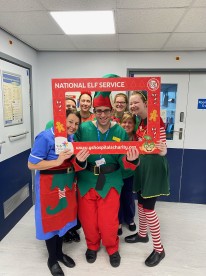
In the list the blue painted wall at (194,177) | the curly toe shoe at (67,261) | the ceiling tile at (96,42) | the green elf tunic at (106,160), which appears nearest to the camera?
the green elf tunic at (106,160)

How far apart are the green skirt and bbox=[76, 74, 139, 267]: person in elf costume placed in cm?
20

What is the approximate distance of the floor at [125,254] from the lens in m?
1.90

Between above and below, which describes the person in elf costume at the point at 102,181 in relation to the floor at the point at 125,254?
above

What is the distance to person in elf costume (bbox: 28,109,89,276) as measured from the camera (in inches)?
62.4

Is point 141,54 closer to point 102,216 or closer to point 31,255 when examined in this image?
point 102,216

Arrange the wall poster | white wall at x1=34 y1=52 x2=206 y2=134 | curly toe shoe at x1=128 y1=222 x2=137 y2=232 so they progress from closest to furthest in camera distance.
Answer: the wall poster, curly toe shoe at x1=128 y1=222 x2=137 y2=232, white wall at x1=34 y1=52 x2=206 y2=134

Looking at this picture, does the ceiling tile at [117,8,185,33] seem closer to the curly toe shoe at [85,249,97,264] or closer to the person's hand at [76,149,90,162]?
the person's hand at [76,149,90,162]

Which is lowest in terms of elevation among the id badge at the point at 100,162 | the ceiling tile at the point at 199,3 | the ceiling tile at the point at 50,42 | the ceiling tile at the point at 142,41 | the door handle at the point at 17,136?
the id badge at the point at 100,162

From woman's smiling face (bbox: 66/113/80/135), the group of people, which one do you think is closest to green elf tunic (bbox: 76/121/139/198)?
the group of people

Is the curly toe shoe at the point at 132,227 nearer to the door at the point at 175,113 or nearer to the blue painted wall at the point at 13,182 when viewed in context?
the door at the point at 175,113

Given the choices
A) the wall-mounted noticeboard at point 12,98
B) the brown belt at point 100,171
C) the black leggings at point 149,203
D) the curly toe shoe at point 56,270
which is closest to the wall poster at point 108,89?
the brown belt at point 100,171

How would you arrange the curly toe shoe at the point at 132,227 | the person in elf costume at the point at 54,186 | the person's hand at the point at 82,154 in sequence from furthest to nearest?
the curly toe shoe at the point at 132,227 < the person in elf costume at the point at 54,186 < the person's hand at the point at 82,154

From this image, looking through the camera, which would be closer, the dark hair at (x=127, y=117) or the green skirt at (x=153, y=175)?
the green skirt at (x=153, y=175)

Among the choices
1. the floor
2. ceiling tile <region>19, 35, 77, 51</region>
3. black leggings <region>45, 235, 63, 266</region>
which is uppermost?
ceiling tile <region>19, 35, 77, 51</region>
